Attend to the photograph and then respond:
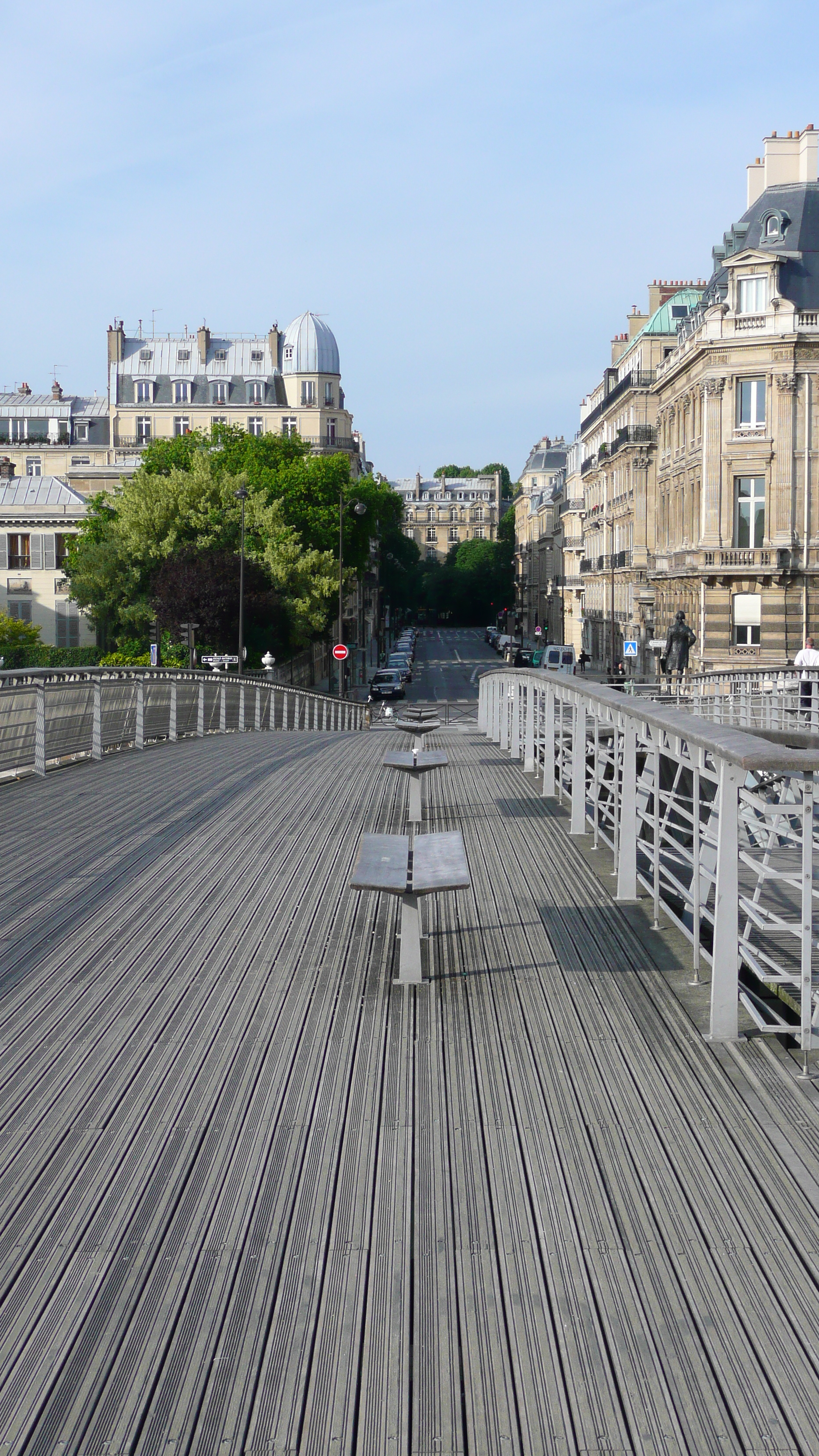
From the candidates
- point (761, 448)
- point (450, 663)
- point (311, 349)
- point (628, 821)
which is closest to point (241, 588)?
point (761, 448)

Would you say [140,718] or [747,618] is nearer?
[140,718]

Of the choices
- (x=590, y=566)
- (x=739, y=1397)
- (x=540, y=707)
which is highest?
(x=590, y=566)

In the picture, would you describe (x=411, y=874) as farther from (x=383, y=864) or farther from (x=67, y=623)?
(x=67, y=623)

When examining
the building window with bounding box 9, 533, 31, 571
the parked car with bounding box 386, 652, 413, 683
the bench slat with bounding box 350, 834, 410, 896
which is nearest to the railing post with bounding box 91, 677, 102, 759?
the bench slat with bounding box 350, 834, 410, 896

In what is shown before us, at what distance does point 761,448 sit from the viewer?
46.6 m

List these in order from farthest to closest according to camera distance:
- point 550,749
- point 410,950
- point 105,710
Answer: point 105,710, point 550,749, point 410,950

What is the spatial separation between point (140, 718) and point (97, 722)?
6.90 ft

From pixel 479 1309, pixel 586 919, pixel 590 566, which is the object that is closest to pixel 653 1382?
Answer: pixel 479 1309

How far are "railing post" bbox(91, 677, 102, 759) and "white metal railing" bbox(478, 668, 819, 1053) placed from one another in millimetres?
5708

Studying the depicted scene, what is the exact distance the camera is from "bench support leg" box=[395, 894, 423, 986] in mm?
6125

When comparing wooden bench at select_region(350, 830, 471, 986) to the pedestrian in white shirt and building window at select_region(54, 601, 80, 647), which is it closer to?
the pedestrian in white shirt

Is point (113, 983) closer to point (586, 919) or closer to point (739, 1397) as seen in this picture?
point (586, 919)

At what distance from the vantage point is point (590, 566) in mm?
83188

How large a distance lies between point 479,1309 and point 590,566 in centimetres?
8097
